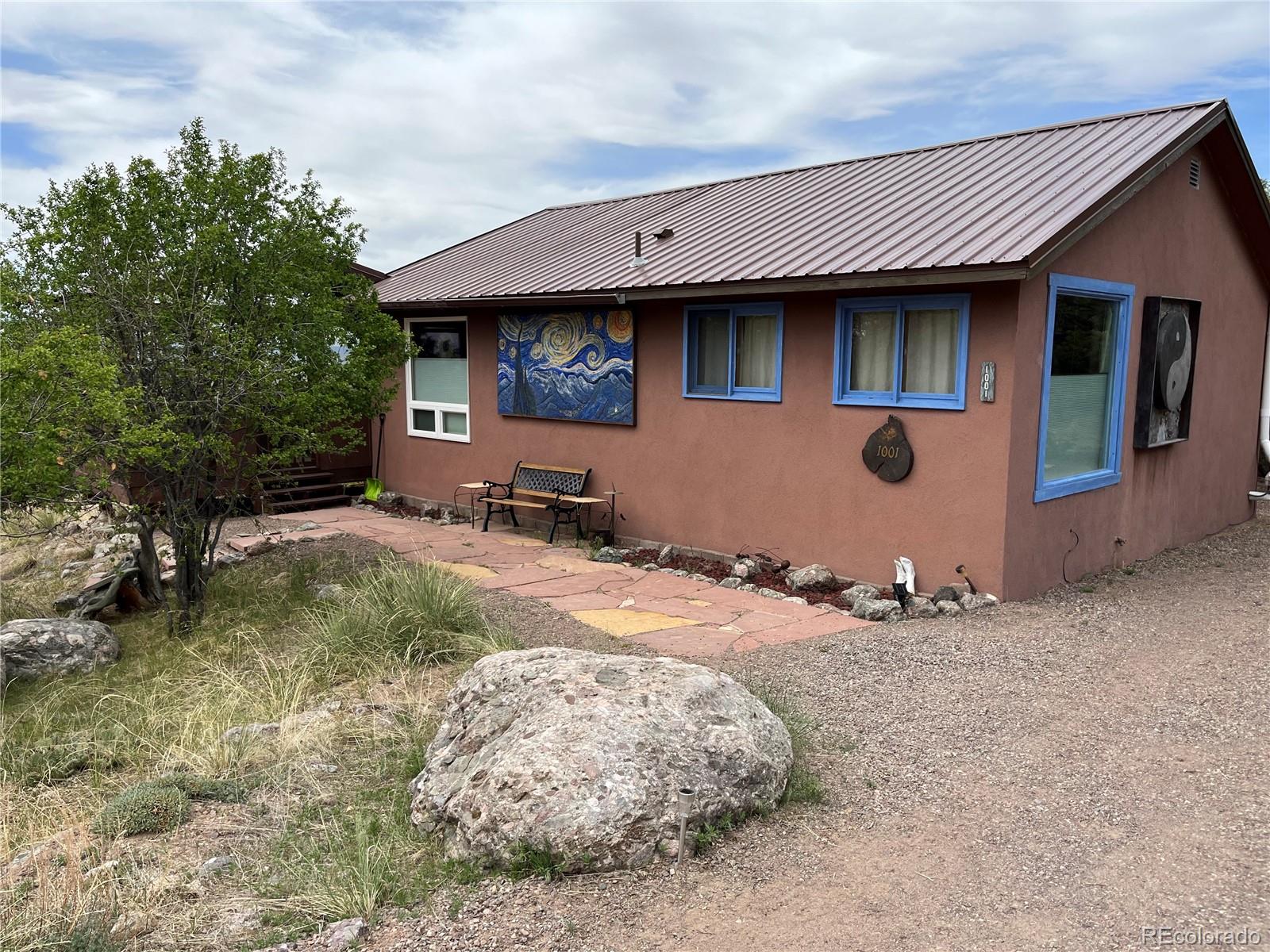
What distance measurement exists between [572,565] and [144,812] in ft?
17.5

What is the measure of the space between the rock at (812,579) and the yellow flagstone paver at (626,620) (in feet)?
4.29

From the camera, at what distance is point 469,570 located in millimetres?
8789

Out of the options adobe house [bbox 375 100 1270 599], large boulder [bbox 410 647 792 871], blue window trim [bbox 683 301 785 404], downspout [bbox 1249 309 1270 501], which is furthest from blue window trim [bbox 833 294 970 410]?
downspout [bbox 1249 309 1270 501]

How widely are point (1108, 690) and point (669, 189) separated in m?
9.54

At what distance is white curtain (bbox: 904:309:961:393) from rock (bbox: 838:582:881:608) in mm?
1586

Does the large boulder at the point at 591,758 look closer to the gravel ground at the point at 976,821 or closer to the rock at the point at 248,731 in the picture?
the gravel ground at the point at 976,821

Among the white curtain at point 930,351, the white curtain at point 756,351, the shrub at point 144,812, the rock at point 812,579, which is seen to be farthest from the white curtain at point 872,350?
the shrub at point 144,812

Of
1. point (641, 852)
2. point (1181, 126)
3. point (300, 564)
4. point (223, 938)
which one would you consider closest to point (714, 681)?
point (641, 852)

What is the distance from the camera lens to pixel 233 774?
15.0ft

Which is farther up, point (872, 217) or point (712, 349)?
point (872, 217)

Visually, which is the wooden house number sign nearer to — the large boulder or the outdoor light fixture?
the large boulder

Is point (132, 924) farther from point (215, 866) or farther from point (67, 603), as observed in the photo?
point (67, 603)

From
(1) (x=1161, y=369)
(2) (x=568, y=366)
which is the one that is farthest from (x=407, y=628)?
(1) (x=1161, y=369)

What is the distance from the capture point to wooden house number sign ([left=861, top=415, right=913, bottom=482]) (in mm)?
7527
